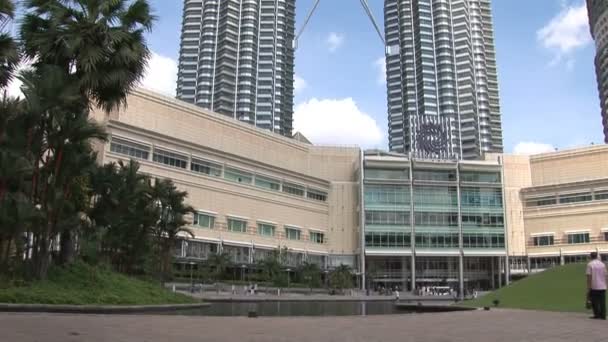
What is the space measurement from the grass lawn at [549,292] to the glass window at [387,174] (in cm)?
6769

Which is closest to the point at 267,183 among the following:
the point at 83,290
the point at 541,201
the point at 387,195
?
the point at 387,195

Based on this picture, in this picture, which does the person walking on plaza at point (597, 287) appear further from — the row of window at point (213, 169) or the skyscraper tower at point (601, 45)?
the skyscraper tower at point (601, 45)

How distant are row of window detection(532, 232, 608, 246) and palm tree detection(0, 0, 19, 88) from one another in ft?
307

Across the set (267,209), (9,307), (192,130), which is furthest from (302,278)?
(9,307)

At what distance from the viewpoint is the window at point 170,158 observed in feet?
235

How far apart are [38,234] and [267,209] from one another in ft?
210

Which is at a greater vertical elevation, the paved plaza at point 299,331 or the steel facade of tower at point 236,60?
the steel facade of tower at point 236,60

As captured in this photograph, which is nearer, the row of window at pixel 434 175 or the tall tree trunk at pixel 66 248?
the tall tree trunk at pixel 66 248

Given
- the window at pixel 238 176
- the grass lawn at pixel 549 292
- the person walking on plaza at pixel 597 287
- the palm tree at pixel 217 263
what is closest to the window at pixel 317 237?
the window at pixel 238 176

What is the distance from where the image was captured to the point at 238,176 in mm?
81750

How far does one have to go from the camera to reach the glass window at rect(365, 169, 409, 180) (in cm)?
9362

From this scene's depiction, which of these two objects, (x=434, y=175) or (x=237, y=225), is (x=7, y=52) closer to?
(x=237, y=225)

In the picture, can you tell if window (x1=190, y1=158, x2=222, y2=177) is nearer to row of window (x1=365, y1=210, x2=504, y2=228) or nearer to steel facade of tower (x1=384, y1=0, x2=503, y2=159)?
row of window (x1=365, y1=210, x2=504, y2=228)

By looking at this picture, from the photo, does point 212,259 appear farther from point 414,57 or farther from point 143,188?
point 414,57
